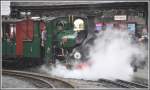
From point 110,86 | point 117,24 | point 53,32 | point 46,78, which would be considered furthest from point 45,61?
point 117,24

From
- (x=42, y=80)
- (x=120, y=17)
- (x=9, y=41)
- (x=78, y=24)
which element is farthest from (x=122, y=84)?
(x=120, y=17)

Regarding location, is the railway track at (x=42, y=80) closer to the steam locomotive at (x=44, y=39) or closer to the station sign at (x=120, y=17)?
the steam locomotive at (x=44, y=39)

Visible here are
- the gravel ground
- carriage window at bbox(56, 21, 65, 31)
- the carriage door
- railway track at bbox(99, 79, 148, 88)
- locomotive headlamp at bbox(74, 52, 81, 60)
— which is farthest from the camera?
the carriage door

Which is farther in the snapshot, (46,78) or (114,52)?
(114,52)

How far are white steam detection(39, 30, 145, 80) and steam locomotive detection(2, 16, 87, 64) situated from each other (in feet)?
1.80

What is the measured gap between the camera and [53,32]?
1509cm

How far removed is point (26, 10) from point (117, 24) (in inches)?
226

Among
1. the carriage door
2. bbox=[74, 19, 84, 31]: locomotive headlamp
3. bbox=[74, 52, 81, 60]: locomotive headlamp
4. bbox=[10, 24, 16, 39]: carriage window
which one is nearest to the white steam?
bbox=[74, 52, 81, 60]: locomotive headlamp

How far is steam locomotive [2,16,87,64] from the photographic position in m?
14.8

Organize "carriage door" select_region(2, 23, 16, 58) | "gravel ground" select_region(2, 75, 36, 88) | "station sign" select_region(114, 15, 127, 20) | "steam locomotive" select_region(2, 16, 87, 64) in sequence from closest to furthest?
"gravel ground" select_region(2, 75, 36, 88)
"steam locomotive" select_region(2, 16, 87, 64)
"carriage door" select_region(2, 23, 16, 58)
"station sign" select_region(114, 15, 127, 20)

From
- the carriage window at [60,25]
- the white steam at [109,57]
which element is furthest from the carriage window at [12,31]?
the white steam at [109,57]

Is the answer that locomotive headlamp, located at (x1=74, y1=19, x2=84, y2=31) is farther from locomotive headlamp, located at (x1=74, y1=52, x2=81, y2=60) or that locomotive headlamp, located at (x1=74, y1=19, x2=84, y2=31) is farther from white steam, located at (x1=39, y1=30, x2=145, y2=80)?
locomotive headlamp, located at (x1=74, y1=52, x2=81, y2=60)

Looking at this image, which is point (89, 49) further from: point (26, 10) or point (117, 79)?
point (26, 10)

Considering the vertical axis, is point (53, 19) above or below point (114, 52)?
above
